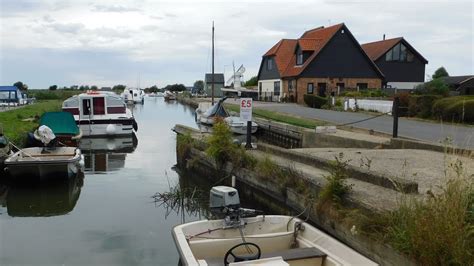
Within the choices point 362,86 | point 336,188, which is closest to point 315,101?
point 362,86

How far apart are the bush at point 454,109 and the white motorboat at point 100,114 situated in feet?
52.4

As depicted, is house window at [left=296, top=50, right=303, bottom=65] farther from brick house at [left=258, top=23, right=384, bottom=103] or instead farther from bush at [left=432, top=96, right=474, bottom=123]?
bush at [left=432, top=96, right=474, bottom=123]

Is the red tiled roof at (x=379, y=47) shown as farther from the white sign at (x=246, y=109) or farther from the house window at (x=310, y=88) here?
the white sign at (x=246, y=109)

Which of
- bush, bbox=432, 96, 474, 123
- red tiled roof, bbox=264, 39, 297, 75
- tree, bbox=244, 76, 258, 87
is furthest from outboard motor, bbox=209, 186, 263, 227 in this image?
tree, bbox=244, 76, 258, 87

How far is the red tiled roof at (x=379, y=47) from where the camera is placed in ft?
153

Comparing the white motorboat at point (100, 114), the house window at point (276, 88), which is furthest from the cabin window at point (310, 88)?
the white motorboat at point (100, 114)

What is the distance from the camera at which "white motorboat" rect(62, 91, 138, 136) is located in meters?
25.2

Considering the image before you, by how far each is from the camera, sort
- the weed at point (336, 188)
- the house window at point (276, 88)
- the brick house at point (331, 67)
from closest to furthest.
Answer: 1. the weed at point (336, 188)
2. the brick house at point (331, 67)
3. the house window at point (276, 88)

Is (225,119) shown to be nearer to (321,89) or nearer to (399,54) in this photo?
(321,89)

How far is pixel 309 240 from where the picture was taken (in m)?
6.66

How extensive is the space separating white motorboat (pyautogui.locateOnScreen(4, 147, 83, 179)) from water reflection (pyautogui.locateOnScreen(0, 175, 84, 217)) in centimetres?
43

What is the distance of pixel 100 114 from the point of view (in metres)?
26.1

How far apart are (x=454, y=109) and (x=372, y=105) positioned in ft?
25.5

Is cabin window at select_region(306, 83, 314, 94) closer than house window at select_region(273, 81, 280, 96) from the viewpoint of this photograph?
Yes
